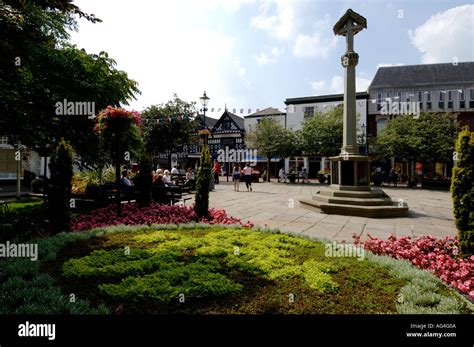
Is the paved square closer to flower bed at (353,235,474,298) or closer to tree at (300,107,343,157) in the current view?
flower bed at (353,235,474,298)

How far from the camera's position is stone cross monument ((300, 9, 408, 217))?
10727mm

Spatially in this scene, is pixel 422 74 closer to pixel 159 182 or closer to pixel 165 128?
pixel 165 128

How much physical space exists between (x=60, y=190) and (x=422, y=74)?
1953 inches

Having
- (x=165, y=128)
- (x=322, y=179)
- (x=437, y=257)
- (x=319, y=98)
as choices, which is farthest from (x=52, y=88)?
(x=319, y=98)

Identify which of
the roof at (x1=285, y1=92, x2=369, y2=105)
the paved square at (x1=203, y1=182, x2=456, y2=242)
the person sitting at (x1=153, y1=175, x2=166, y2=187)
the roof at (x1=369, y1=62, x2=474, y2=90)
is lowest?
the paved square at (x1=203, y1=182, x2=456, y2=242)

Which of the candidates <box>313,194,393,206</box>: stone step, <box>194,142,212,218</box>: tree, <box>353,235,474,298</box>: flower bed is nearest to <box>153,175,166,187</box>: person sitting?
<box>194,142,212,218</box>: tree

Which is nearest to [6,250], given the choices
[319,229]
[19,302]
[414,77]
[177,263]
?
[19,302]

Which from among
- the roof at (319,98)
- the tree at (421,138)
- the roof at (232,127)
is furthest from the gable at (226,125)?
the tree at (421,138)

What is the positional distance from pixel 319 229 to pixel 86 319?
646 cm

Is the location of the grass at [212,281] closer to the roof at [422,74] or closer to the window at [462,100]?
the roof at [422,74]

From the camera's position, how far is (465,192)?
200 inches

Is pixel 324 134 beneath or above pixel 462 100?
beneath

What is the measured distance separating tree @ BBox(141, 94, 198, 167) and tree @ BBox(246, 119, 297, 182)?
8.98m

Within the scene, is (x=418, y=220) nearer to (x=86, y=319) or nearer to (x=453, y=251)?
(x=453, y=251)
